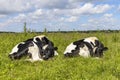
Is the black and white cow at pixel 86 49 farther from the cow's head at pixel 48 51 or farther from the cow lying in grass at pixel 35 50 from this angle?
the cow lying in grass at pixel 35 50

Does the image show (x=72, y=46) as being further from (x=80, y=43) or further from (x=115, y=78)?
(x=115, y=78)

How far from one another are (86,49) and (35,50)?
2.81 metres

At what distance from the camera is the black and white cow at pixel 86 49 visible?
17.6 metres

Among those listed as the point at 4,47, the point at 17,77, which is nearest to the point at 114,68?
the point at 17,77

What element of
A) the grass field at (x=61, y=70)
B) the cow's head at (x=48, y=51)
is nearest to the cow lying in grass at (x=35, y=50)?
the cow's head at (x=48, y=51)

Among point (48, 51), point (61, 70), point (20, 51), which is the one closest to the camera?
point (61, 70)

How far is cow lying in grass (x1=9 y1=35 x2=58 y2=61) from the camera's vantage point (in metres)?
16.5

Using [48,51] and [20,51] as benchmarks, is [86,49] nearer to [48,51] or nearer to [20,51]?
[48,51]

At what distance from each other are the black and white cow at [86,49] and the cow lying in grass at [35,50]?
803 mm

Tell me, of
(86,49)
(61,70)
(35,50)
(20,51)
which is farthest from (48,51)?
(61,70)

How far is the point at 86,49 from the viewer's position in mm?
17984

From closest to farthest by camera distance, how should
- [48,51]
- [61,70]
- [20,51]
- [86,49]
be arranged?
[61,70], [20,51], [48,51], [86,49]

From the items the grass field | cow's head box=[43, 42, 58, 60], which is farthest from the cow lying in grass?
the grass field

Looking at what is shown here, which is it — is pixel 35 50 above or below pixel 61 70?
above
